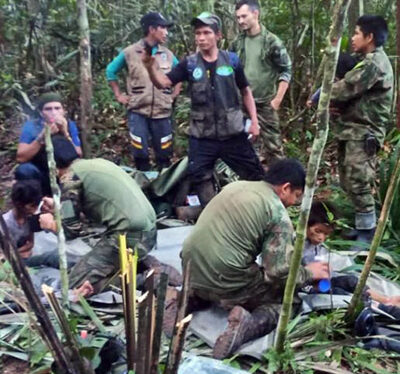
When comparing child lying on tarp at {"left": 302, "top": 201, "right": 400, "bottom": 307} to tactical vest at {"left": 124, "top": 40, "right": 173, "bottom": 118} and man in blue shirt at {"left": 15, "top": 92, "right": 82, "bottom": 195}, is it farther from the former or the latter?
tactical vest at {"left": 124, "top": 40, "right": 173, "bottom": 118}

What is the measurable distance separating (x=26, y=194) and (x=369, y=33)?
9.73 ft

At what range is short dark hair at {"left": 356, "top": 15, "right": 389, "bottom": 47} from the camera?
5074mm

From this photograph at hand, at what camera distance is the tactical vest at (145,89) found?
21.8 ft

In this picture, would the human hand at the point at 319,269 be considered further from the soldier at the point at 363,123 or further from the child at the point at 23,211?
the child at the point at 23,211

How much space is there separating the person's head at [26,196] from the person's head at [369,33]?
111 inches

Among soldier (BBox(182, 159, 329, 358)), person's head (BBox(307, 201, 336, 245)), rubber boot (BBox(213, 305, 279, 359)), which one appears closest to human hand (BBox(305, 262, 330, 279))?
soldier (BBox(182, 159, 329, 358))

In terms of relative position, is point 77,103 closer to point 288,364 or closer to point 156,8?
point 156,8

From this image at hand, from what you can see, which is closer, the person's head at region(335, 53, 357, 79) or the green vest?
the green vest

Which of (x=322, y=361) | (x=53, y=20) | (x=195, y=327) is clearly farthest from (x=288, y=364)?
(x=53, y=20)

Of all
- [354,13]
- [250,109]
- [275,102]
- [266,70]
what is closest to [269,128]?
[275,102]

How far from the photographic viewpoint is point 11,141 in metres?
8.25

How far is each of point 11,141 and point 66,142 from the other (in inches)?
149

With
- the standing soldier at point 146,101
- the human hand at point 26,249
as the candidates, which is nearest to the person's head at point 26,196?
the human hand at point 26,249

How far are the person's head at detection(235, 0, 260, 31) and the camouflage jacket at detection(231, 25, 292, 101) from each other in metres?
0.14
